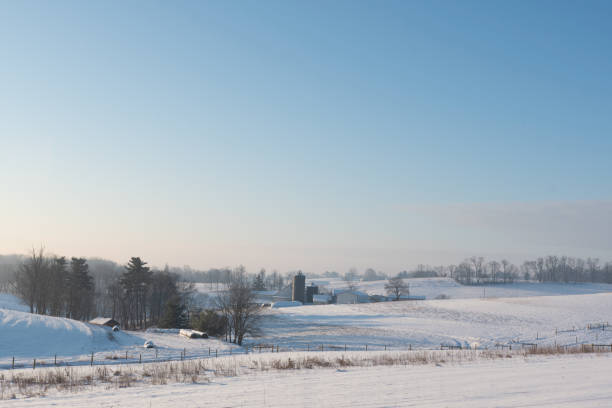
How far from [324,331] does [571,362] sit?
145 feet

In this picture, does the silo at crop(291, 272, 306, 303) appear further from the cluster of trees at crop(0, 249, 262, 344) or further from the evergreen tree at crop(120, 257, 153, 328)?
the evergreen tree at crop(120, 257, 153, 328)

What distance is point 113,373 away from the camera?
22.8 metres

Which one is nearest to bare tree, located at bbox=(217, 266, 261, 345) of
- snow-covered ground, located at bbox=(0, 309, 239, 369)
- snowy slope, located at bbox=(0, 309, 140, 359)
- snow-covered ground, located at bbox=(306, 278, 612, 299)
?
snow-covered ground, located at bbox=(0, 309, 239, 369)

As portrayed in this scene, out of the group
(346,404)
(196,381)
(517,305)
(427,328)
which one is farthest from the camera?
(517,305)

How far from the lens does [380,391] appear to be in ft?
48.4

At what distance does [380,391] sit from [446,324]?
57397 millimetres

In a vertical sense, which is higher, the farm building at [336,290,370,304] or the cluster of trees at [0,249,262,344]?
the cluster of trees at [0,249,262,344]

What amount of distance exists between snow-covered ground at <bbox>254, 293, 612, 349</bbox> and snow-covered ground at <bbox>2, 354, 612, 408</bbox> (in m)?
30.6

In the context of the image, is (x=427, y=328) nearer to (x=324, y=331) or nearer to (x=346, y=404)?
(x=324, y=331)

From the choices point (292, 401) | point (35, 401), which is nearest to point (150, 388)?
point (35, 401)

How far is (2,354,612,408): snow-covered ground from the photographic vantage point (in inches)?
505

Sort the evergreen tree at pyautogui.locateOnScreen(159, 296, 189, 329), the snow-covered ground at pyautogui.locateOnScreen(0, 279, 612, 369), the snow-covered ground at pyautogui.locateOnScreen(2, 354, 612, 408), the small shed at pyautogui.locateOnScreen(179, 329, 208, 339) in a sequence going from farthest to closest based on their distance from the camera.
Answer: the evergreen tree at pyautogui.locateOnScreen(159, 296, 189, 329)
the small shed at pyautogui.locateOnScreen(179, 329, 208, 339)
the snow-covered ground at pyautogui.locateOnScreen(0, 279, 612, 369)
the snow-covered ground at pyautogui.locateOnScreen(2, 354, 612, 408)

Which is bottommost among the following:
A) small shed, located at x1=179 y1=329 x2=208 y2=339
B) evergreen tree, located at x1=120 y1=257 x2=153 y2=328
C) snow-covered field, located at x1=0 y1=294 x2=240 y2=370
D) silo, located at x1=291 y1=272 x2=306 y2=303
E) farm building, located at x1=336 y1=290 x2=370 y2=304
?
farm building, located at x1=336 y1=290 x2=370 y2=304

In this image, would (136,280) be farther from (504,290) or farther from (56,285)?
(504,290)
